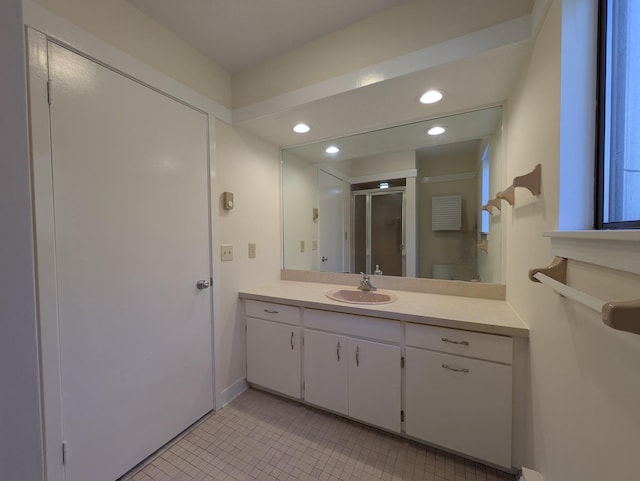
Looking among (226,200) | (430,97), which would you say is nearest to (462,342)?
(430,97)

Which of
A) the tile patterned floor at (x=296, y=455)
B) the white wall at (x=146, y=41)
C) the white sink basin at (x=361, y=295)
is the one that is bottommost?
the tile patterned floor at (x=296, y=455)

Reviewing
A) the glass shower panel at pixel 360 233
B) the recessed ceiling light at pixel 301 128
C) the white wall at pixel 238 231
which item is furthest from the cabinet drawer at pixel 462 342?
the recessed ceiling light at pixel 301 128

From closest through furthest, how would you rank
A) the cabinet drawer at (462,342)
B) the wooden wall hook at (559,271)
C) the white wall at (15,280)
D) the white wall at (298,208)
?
the white wall at (15,280), the wooden wall hook at (559,271), the cabinet drawer at (462,342), the white wall at (298,208)

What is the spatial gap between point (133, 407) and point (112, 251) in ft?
2.76

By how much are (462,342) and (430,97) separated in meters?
1.45

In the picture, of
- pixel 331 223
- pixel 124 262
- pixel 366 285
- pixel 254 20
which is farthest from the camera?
pixel 331 223

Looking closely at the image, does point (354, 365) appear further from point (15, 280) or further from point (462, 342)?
point (15, 280)

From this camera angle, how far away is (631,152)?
672mm

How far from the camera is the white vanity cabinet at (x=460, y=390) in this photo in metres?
1.25

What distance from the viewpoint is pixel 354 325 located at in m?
1.60

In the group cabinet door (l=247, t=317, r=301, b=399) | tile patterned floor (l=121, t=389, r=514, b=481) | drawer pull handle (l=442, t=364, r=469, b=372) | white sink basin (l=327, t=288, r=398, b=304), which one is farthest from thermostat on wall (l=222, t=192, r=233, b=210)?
drawer pull handle (l=442, t=364, r=469, b=372)

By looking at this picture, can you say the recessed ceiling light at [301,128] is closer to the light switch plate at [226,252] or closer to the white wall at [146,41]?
the white wall at [146,41]

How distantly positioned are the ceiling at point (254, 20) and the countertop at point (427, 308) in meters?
1.69

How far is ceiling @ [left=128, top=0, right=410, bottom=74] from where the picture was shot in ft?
4.43
